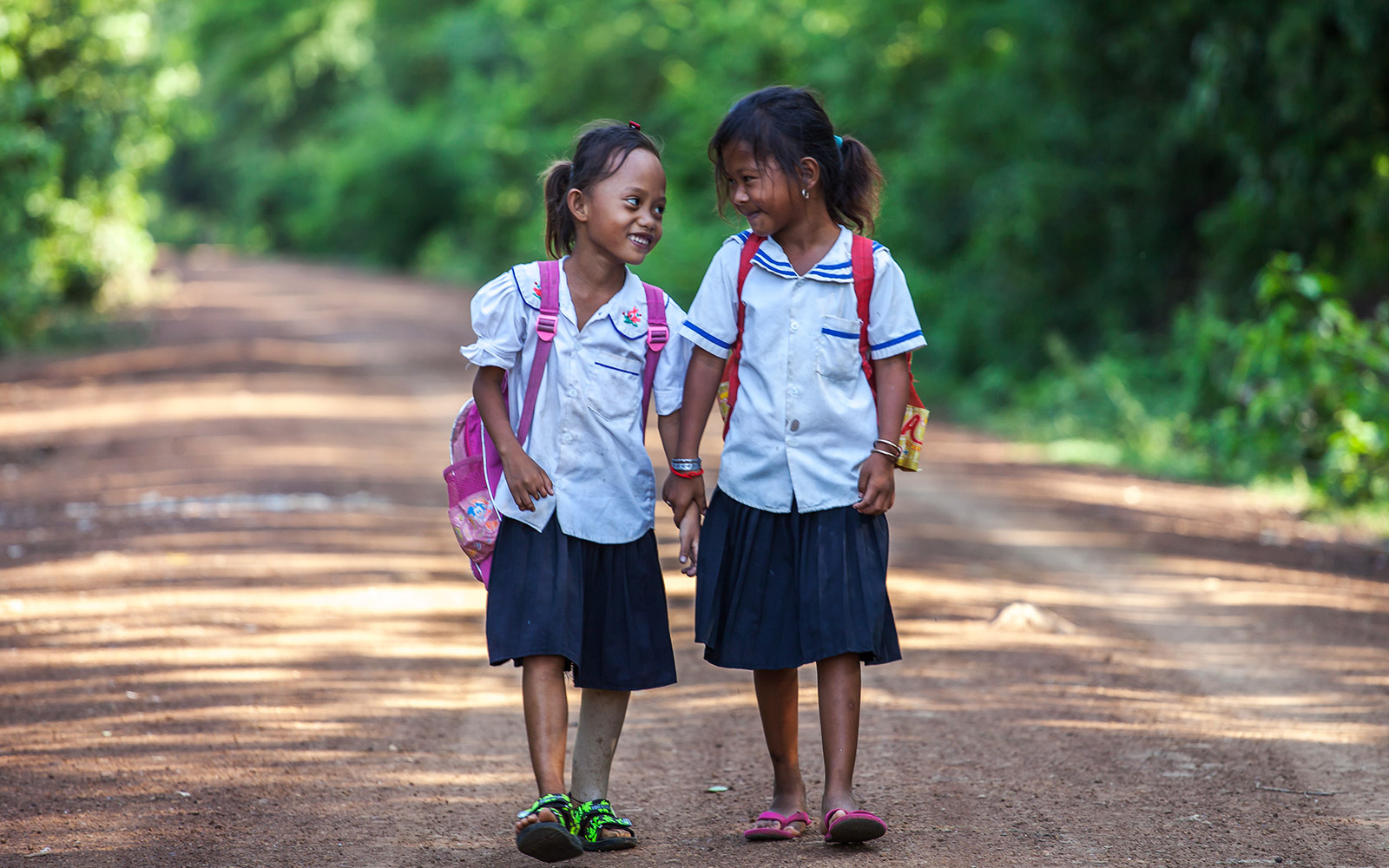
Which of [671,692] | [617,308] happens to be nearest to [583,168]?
[617,308]

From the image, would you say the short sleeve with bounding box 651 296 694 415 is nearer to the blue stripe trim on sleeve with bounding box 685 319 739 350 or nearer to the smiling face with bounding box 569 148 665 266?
the blue stripe trim on sleeve with bounding box 685 319 739 350

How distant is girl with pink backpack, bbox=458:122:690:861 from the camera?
357 cm

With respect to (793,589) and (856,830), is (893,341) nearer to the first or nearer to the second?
(793,589)

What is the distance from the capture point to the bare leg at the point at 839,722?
359 centimetres

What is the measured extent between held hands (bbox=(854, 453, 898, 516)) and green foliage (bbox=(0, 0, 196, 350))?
43.4 feet

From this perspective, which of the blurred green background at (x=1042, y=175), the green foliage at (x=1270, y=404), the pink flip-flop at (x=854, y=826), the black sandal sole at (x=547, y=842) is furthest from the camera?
the blurred green background at (x=1042, y=175)

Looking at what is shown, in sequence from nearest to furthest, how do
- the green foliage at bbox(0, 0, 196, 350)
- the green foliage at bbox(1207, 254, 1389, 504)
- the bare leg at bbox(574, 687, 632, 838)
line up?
1. the bare leg at bbox(574, 687, 632, 838)
2. the green foliage at bbox(1207, 254, 1389, 504)
3. the green foliage at bbox(0, 0, 196, 350)

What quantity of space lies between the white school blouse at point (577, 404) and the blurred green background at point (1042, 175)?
1.66ft

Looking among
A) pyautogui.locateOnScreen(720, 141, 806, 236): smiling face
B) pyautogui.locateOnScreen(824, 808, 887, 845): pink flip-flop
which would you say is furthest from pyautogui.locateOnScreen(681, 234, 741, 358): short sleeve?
pyautogui.locateOnScreen(824, 808, 887, 845): pink flip-flop

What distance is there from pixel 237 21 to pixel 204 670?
4649cm

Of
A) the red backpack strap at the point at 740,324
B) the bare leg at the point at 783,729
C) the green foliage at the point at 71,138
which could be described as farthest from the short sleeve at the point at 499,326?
the green foliage at the point at 71,138

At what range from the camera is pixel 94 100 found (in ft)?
62.5

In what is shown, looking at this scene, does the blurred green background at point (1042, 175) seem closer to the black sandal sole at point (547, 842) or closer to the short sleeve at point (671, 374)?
the short sleeve at point (671, 374)

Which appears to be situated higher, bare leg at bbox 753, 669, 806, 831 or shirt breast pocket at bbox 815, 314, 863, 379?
shirt breast pocket at bbox 815, 314, 863, 379
